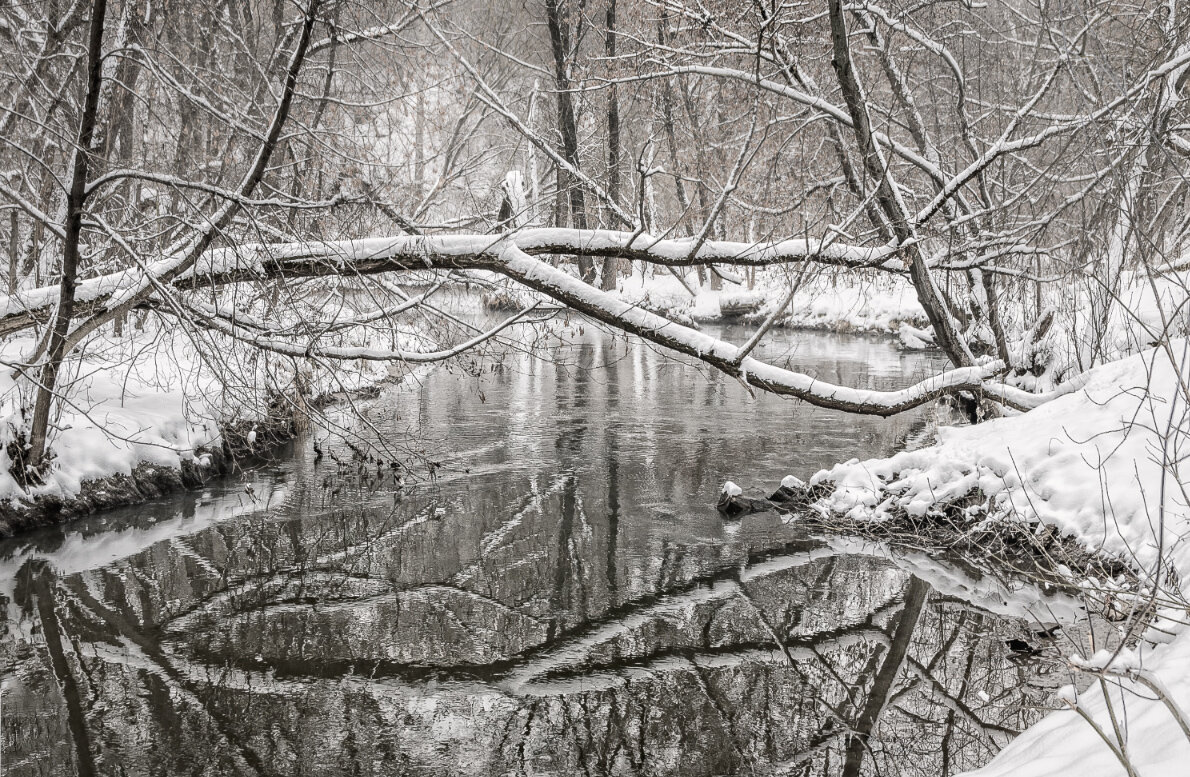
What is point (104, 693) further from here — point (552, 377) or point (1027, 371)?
point (552, 377)

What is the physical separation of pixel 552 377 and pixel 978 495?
11.8 metres

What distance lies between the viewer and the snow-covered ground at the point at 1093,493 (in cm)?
332

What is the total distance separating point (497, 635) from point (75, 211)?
476 centimetres

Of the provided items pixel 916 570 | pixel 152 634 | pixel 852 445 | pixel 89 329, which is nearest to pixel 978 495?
pixel 916 570

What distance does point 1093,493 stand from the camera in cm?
700

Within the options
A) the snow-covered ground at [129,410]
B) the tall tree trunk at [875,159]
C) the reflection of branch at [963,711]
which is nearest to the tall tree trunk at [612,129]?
the tall tree trunk at [875,159]

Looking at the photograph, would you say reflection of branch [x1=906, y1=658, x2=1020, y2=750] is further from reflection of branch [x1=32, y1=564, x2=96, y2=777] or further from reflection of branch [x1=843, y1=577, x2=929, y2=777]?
reflection of branch [x1=32, y1=564, x2=96, y2=777]

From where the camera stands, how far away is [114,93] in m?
10.0

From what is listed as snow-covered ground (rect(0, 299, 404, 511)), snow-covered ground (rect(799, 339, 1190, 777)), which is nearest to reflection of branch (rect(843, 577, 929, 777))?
snow-covered ground (rect(799, 339, 1190, 777))

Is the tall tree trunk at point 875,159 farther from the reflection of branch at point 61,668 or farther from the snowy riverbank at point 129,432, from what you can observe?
the reflection of branch at point 61,668

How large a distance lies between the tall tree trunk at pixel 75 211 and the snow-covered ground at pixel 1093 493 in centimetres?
631

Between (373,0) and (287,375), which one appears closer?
(373,0)

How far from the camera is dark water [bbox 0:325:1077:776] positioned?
487cm

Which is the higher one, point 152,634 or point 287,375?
point 287,375
